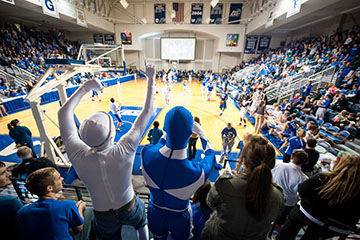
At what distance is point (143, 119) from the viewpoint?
147 cm

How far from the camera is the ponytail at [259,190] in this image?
3.49 ft

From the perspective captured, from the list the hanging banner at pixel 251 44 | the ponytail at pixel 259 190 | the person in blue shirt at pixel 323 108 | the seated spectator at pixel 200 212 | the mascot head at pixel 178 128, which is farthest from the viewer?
the hanging banner at pixel 251 44

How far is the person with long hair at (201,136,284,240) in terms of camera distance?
1.07 metres

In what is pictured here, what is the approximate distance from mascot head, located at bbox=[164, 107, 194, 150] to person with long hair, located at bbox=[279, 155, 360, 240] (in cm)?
153

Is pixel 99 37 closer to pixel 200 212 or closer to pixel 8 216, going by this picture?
pixel 8 216

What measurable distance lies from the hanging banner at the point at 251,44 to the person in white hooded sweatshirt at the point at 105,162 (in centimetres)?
2715

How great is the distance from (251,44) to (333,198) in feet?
89.1

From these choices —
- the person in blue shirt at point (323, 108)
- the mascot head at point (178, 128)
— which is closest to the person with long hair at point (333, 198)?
the mascot head at point (178, 128)

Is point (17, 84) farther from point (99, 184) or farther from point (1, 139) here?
point (99, 184)

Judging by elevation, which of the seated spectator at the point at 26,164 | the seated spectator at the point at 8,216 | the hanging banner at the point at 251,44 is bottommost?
the seated spectator at the point at 26,164

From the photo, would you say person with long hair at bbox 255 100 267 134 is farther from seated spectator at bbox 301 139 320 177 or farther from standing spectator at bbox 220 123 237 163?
seated spectator at bbox 301 139 320 177

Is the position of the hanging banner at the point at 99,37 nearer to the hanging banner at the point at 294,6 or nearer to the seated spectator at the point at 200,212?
the hanging banner at the point at 294,6

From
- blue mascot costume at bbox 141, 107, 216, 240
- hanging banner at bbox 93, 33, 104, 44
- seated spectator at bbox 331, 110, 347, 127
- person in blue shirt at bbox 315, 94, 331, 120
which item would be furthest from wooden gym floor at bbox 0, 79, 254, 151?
hanging banner at bbox 93, 33, 104, 44

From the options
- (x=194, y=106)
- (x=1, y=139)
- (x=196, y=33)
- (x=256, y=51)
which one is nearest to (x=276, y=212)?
(x=1, y=139)
